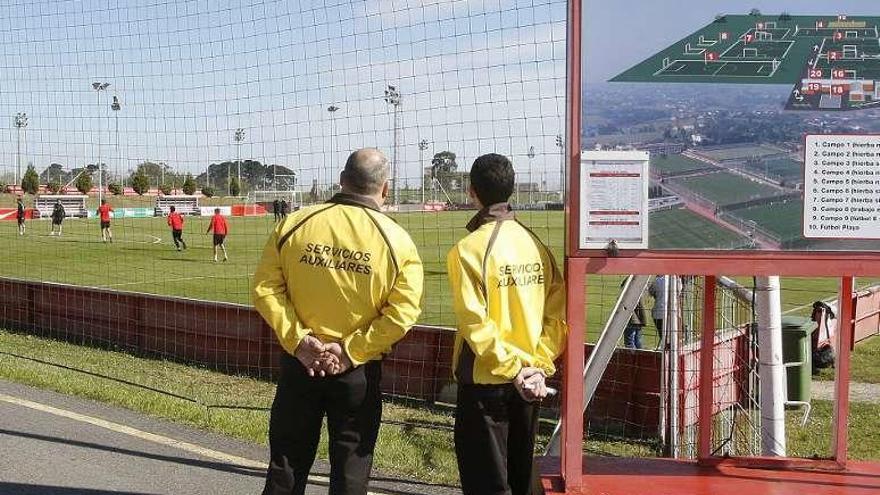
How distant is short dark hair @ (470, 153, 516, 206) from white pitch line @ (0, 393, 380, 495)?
219 centimetres

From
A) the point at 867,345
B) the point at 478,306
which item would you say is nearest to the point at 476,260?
the point at 478,306

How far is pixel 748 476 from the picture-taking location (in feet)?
16.1

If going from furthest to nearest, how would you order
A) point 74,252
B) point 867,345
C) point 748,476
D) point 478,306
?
point 74,252 < point 867,345 < point 748,476 < point 478,306

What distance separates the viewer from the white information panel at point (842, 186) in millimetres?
4297

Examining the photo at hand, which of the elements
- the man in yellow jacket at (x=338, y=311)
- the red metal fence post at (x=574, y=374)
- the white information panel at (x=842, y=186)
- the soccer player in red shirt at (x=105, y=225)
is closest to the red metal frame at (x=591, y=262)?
the red metal fence post at (x=574, y=374)

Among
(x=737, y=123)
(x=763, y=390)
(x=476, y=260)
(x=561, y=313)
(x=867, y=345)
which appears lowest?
(x=867, y=345)

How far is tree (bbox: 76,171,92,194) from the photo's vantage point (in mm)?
11136

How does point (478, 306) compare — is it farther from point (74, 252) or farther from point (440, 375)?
point (74, 252)

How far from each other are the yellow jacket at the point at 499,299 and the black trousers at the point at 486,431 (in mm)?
69

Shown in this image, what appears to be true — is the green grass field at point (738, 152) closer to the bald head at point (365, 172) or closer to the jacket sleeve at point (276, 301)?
the bald head at point (365, 172)

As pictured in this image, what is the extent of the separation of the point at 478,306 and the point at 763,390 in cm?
286

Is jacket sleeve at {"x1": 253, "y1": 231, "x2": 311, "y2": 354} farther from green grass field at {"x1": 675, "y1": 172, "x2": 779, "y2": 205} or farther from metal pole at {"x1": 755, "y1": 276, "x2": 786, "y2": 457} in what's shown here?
metal pole at {"x1": 755, "y1": 276, "x2": 786, "y2": 457}

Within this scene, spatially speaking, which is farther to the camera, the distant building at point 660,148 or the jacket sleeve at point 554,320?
the distant building at point 660,148

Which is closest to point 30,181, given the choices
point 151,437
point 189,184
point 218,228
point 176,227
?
point 189,184
